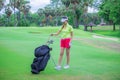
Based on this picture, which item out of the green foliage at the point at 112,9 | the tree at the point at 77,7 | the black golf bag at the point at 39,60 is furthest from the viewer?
the tree at the point at 77,7

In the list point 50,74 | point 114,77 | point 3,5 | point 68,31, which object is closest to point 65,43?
point 68,31

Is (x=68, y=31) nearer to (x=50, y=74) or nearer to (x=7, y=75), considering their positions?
(x=50, y=74)

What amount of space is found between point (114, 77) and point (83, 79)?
1.22 meters

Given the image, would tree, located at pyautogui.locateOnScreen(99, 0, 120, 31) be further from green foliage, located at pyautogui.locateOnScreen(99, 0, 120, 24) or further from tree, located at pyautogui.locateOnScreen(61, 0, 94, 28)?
tree, located at pyautogui.locateOnScreen(61, 0, 94, 28)

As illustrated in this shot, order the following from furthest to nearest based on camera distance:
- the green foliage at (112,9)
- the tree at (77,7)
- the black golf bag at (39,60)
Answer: the tree at (77,7) < the green foliage at (112,9) < the black golf bag at (39,60)

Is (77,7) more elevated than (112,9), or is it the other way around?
(77,7)

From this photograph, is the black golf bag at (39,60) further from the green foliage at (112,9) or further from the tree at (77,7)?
the tree at (77,7)

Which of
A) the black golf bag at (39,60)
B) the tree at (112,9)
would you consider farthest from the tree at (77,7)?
the black golf bag at (39,60)

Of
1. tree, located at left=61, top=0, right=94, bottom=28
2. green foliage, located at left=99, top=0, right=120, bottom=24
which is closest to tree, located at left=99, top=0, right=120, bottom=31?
green foliage, located at left=99, top=0, right=120, bottom=24

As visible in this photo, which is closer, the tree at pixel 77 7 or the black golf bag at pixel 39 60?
the black golf bag at pixel 39 60

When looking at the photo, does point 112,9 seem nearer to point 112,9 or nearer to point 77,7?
point 112,9

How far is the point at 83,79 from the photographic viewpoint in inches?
429

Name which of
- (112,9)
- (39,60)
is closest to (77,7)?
(112,9)

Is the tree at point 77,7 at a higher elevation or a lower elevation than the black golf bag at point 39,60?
higher
